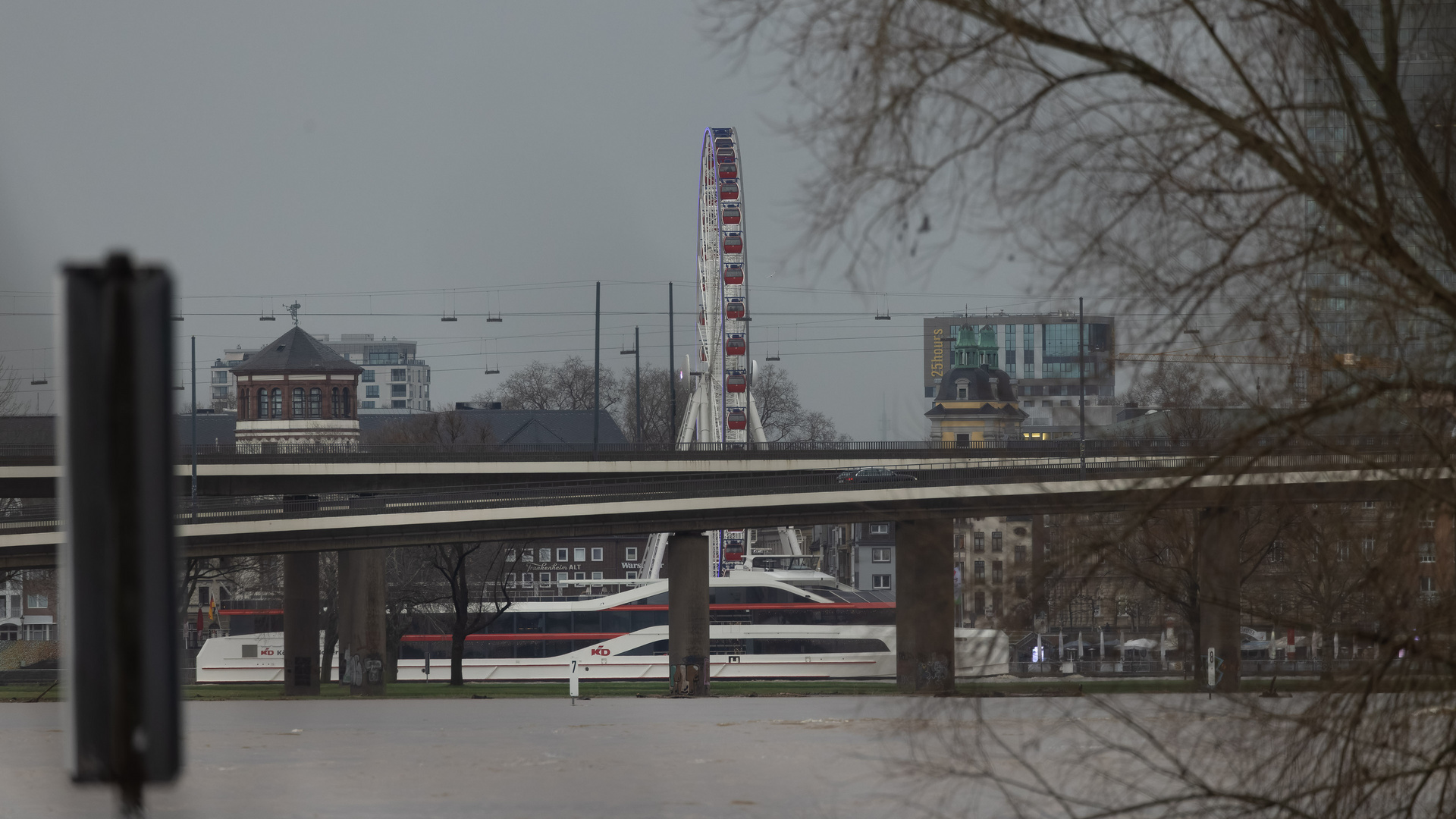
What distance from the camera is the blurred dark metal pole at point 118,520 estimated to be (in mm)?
1824

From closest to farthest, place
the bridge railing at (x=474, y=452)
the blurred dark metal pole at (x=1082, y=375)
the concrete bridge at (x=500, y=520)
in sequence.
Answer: the blurred dark metal pole at (x=1082, y=375)
the concrete bridge at (x=500, y=520)
the bridge railing at (x=474, y=452)

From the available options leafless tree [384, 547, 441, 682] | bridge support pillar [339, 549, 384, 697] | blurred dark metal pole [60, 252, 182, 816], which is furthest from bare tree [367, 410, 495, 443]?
blurred dark metal pole [60, 252, 182, 816]

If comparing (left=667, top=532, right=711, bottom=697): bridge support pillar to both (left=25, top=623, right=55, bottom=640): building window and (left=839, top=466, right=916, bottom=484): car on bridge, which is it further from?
(left=25, top=623, right=55, bottom=640): building window

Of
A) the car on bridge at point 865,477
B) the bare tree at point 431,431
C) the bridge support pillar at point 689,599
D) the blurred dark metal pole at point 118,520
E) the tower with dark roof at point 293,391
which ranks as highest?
the tower with dark roof at point 293,391

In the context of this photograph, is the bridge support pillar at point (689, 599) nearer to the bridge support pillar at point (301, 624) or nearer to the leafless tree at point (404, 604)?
the bridge support pillar at point (301, 624)

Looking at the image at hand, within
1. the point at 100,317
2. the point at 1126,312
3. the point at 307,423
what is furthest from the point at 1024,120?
the point at 307,423

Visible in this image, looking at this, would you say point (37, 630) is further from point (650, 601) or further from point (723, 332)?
point (723, 332)

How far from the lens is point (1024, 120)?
7.24 m

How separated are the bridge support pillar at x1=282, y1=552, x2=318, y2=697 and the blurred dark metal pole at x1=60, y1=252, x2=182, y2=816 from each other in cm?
5294

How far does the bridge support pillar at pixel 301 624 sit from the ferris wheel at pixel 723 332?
17640 millimetres

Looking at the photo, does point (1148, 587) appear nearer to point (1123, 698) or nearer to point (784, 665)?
point (1123, 698)

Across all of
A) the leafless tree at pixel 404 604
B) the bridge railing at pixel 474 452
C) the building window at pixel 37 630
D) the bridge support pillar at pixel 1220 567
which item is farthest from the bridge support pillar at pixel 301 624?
the building window at pixel 37 630

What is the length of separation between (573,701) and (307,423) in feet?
331

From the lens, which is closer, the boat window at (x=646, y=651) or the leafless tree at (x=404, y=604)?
the leafless tree at (x=404, y=604)
